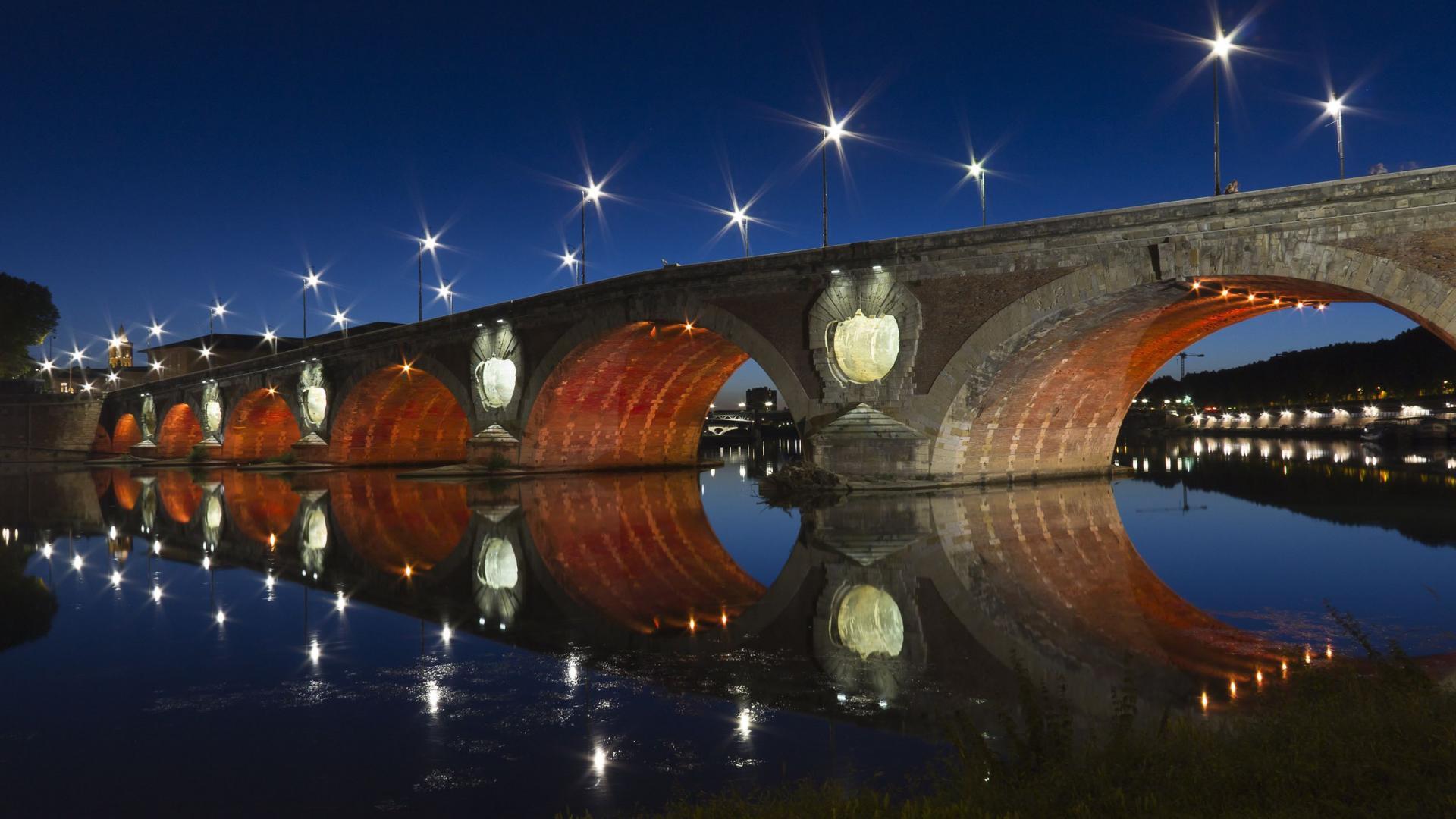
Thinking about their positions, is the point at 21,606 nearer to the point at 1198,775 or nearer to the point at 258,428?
the point at 1198,775

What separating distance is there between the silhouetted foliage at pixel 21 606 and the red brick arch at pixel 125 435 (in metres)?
58.4

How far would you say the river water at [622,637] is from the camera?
5.46 metres

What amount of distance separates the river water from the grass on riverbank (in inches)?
16.2

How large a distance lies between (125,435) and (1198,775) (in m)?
75.9

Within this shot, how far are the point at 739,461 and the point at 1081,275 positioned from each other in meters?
28.5

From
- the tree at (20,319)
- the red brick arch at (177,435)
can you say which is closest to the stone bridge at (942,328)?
the red brick arch at (177,435)

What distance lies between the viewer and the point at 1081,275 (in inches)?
749

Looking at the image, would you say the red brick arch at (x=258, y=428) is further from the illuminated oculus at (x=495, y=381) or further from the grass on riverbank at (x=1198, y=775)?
the grass on riverbank at (x=1198, y=775)

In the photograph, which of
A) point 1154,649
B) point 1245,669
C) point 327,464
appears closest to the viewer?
point 1245,669

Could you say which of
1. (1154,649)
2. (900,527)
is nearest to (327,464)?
(900,527)

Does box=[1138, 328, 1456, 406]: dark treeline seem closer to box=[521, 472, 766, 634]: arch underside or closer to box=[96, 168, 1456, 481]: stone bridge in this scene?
box=[96, 168, 1456, 481]: stone bridge

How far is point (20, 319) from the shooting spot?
70.3 m

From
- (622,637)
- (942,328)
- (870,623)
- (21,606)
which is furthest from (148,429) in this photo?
(870,623)

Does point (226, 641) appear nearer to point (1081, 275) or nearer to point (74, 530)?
point (74, 530)
